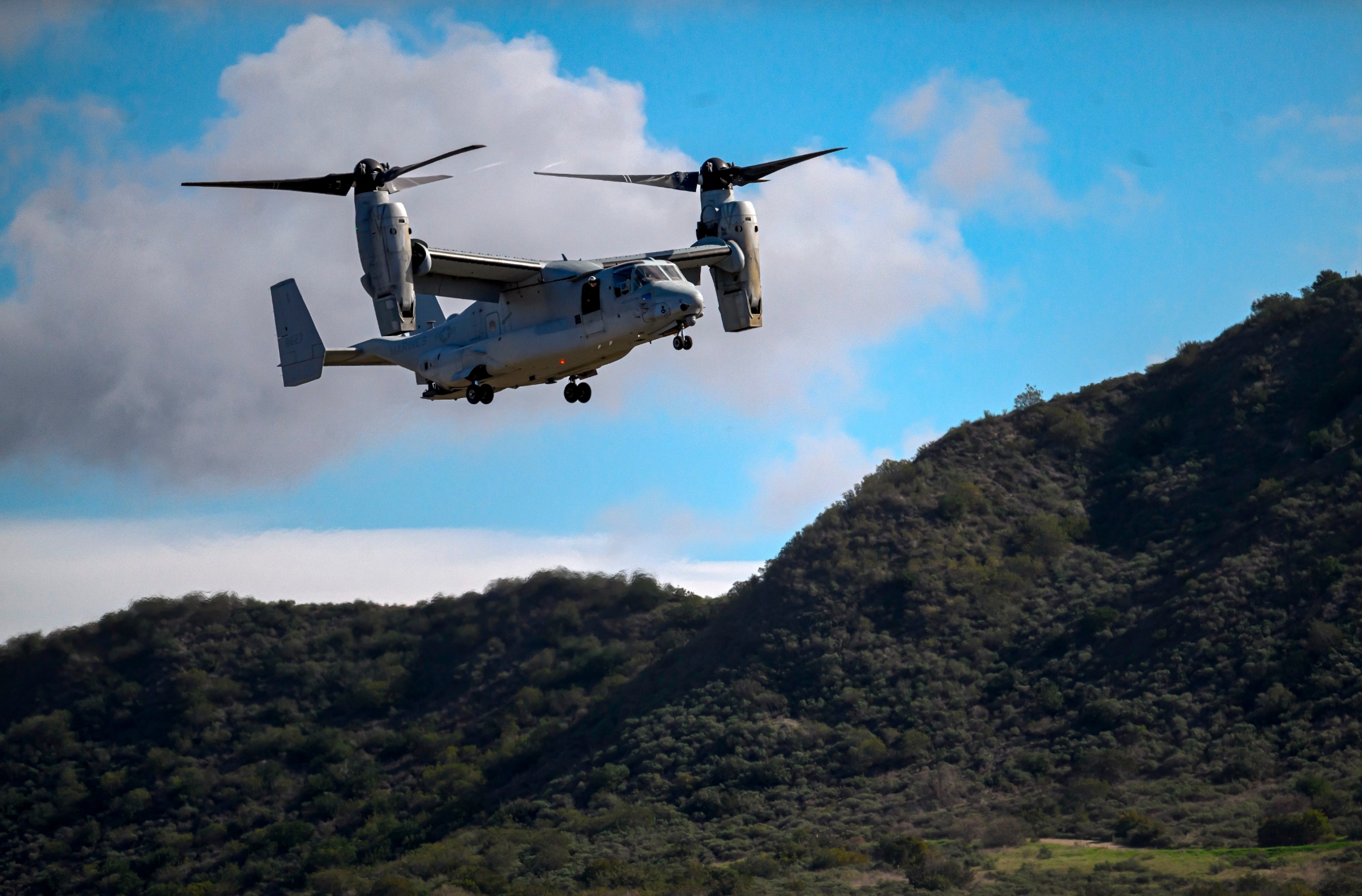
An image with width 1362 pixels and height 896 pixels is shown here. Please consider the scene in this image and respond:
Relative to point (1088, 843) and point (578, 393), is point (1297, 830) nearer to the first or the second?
point (1088, 843)

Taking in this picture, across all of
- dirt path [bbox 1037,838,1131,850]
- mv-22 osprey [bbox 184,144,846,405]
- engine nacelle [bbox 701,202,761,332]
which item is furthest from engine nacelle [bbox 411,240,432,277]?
dirt path [bbox 1037,838,1131,850]

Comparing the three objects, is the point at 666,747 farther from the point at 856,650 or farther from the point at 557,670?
the point at 557,670

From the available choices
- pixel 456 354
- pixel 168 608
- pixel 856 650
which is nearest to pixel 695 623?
pixel 856 650

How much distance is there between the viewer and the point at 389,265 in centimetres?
3044

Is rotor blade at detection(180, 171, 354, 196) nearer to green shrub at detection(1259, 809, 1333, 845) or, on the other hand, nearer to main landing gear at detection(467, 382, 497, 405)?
main landing gear at detection(467, 382, 497, 405)

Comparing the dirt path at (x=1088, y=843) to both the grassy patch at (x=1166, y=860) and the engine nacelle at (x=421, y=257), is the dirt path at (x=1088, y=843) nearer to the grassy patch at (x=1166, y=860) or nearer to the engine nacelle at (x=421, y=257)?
the grassy patch at (x=1166, y=860)

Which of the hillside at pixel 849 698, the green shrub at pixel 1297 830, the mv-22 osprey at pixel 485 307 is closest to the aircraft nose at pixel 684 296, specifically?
the mv-22 osprey at pixel 485 307

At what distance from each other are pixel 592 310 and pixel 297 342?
794cm

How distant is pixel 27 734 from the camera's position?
7825 cm

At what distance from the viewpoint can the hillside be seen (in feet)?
173

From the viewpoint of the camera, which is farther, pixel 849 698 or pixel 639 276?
pixel 849 698

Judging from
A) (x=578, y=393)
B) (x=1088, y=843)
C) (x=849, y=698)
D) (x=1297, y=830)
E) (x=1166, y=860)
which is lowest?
(x=1166, y=860)

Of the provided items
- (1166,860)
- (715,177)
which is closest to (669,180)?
(715,177)

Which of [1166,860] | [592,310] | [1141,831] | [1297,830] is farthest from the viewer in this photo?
[1141,831]
